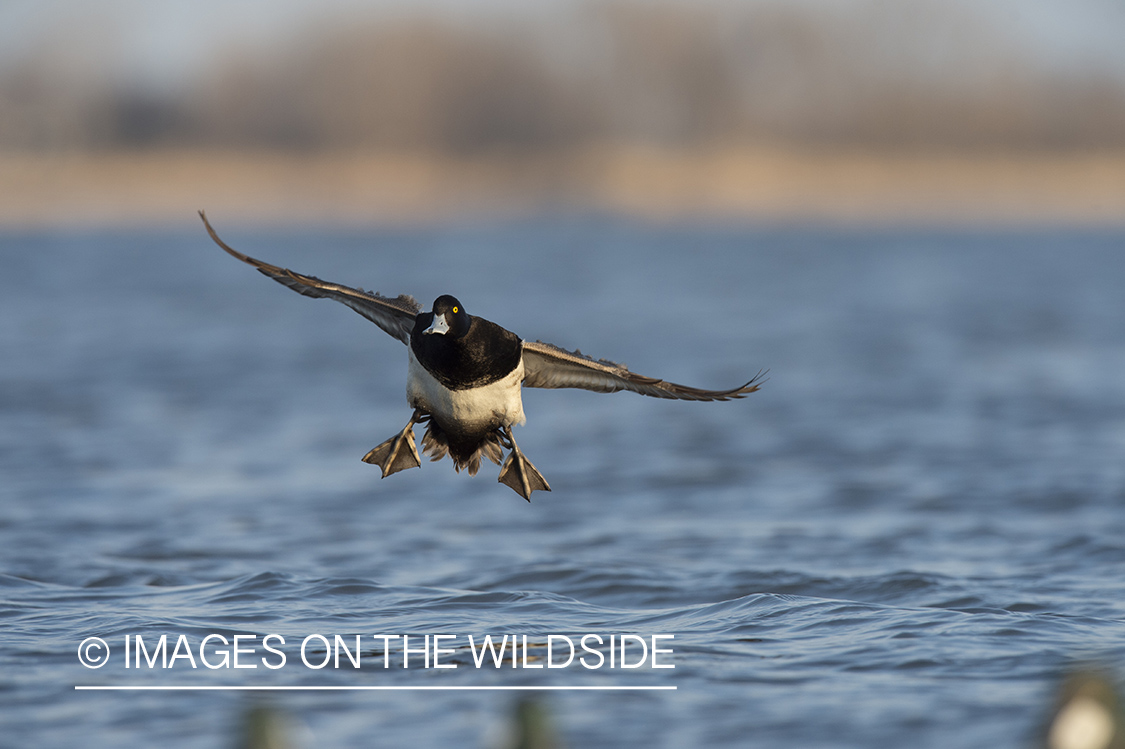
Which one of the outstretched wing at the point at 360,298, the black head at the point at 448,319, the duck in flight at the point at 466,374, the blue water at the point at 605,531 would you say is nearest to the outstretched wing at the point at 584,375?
the duck in flight at the point at 466,374

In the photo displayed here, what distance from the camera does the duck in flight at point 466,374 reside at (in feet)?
22.4

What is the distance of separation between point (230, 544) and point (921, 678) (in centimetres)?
513

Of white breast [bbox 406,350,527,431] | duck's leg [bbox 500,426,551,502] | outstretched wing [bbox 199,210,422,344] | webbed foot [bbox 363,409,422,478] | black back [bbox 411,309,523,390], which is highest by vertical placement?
outstretched wing [bbox 199,210,422,344]

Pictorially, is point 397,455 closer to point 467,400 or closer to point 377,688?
point 467,400

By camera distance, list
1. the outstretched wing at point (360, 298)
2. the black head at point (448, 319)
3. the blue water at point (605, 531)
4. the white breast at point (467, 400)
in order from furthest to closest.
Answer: the white breast at point (467, 400) < the outstretched wing at point (360, 298) < the black head at point (448, 319) < the blue water at point (605, 531)

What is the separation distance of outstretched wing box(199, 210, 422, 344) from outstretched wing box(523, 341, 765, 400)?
662 millimetres

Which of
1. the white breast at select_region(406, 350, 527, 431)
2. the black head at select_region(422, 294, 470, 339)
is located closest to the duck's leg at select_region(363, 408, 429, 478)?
the white breast at select_region(406, 350, 527, 431)

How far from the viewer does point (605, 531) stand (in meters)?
10.4

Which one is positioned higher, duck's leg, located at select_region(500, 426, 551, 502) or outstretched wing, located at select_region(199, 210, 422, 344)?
outstretched wing, located at select_region(199, 210, 422, 344)

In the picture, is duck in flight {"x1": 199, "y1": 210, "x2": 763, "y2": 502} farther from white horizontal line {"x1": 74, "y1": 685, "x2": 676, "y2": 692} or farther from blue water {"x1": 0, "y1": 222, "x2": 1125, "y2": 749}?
white horizontal line {"x1": 74, "y1": 685, "x2": 676, "y2": 692}

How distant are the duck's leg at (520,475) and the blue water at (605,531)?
710 mm

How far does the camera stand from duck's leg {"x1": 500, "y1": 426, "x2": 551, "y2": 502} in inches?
299

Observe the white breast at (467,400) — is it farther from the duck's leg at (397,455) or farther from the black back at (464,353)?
the duck's leg at (397,455)

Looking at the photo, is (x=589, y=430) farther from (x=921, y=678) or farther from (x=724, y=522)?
(x=921, y=678)
